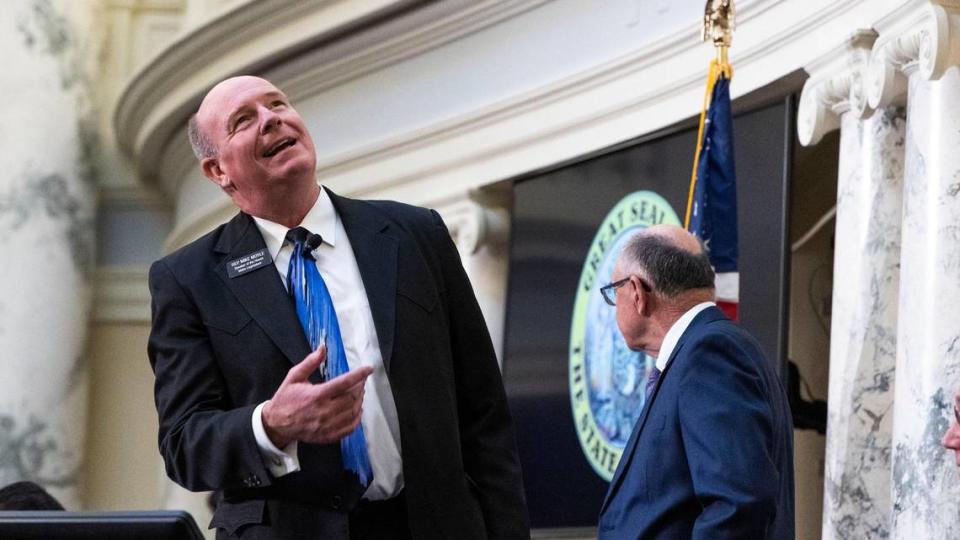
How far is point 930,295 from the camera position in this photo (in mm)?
5188

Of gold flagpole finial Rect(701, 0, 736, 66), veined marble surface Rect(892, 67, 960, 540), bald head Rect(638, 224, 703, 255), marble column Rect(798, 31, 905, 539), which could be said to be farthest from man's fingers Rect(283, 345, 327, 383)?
gold flagpole finial Rect(701, 0, 736, 66)

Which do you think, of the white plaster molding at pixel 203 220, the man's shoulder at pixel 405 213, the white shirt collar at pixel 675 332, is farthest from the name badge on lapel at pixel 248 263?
the white plaster molding at pixel 203 220

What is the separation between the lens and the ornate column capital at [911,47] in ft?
16.9

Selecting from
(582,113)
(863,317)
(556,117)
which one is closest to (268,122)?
(863,317)

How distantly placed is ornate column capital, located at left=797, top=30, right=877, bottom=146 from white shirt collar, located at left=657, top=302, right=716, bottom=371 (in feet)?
7.61

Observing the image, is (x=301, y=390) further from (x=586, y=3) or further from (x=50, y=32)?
(x=50, y=32)

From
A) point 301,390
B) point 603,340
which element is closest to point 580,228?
point 603,340

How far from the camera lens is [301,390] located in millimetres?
2496

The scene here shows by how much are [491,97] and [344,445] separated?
6.18 m

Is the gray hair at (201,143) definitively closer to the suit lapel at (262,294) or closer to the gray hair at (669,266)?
the suit lapel at (262,294)

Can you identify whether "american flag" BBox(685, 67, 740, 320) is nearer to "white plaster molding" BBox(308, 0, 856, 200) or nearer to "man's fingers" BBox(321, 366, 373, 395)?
"white plaster molding" BBox(308, 0, 856, 200)

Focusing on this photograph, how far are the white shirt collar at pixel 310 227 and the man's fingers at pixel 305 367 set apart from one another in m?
0.47

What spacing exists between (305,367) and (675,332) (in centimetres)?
153

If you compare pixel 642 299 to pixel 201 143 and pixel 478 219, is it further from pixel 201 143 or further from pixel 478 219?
pixel 478 219
